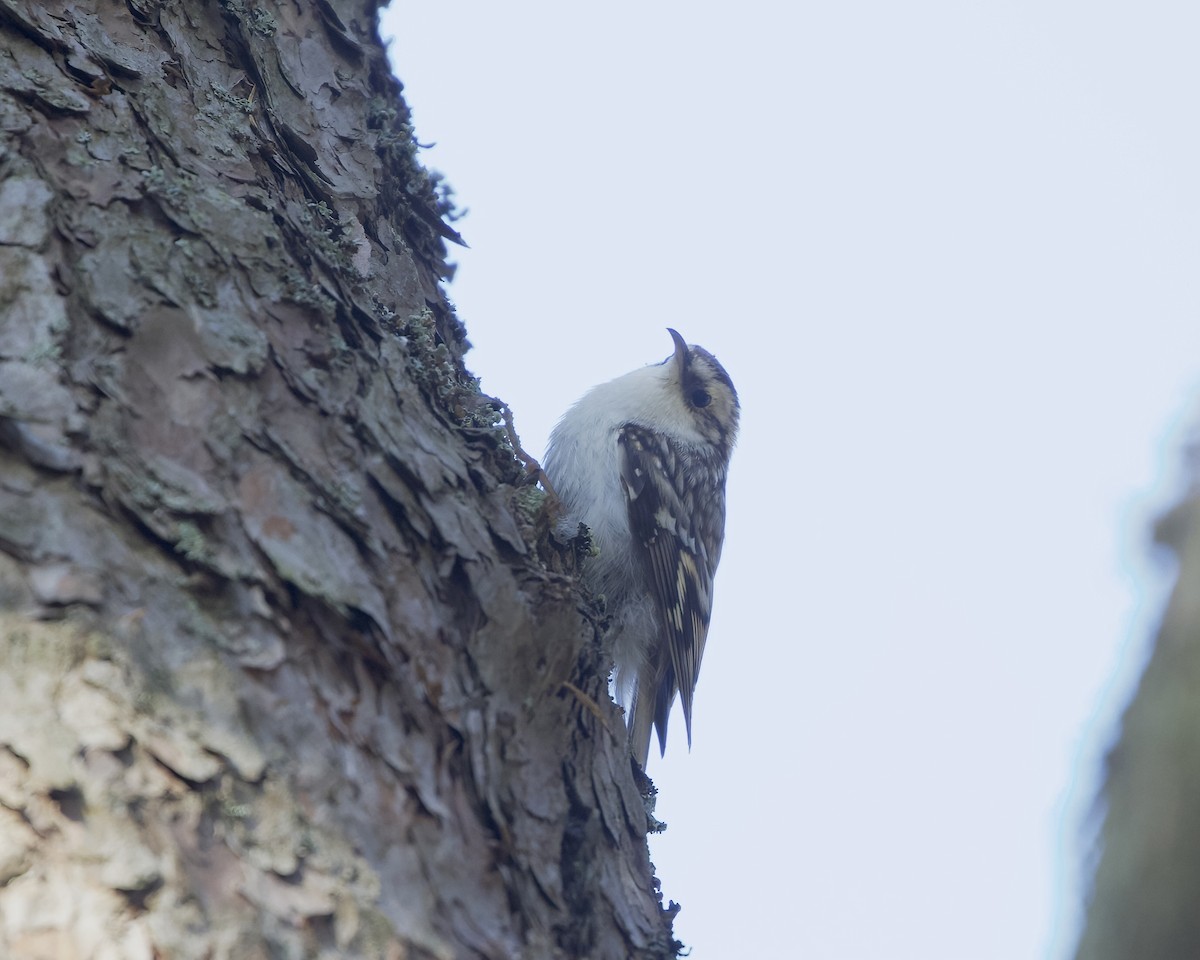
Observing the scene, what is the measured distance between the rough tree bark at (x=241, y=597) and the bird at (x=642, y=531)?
1.69 metres

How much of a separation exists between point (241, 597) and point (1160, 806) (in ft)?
3.51

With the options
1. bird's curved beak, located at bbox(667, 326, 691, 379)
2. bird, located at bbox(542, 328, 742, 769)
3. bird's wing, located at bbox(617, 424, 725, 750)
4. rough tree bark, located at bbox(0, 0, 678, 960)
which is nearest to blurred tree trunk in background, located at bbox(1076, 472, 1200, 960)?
rough tree bark, located at bbox(0, 0, 678, 960)

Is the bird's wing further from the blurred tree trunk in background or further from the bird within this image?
the blurred tree trunk in background

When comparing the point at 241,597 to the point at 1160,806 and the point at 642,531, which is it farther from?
the point at 642,531

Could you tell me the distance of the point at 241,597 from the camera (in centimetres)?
148

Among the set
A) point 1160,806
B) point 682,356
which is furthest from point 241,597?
point 682,356

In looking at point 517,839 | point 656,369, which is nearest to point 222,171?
point 517,839

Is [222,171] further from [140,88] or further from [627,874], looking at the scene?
[627,874]

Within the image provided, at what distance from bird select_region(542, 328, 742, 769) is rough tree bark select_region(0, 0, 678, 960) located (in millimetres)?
1693

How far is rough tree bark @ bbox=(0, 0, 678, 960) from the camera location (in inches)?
51.3

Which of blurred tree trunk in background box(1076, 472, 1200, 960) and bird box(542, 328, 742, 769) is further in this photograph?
bird box(542, 328, 742, 769)

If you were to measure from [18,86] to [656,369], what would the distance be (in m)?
Result: 3.02

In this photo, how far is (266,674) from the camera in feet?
4.77

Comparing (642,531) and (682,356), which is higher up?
(682,356)
